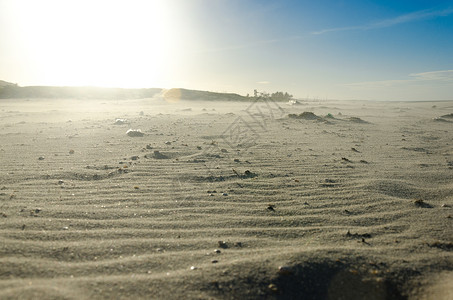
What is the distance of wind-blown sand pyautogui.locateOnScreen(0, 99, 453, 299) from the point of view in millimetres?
1649

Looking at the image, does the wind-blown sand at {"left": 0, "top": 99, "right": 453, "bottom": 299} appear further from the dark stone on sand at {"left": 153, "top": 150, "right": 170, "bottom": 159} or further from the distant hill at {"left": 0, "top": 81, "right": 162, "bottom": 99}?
the distant hill at {"left": 0, "top": 81, "right": 162, "bottom": 99}

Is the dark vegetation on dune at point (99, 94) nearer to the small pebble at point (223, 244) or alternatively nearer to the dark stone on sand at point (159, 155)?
the dark stone on sand at point (159, 155)

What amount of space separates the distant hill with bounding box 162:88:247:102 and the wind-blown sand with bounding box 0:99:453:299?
23846 mm

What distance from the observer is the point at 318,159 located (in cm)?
452

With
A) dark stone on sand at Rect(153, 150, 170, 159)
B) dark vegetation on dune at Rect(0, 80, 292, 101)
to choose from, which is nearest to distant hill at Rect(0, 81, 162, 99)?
dark vegetation on dune at Rect(0, 80, 292, 101)

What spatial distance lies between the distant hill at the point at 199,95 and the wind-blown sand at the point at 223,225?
2385 centimetres

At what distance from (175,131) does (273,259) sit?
18.9ft

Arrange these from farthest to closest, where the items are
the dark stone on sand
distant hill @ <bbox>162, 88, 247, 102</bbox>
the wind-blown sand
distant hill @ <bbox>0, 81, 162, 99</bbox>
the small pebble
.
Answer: distant hill @ <bbox>162, 88, 247, 102</bbox> → distant hill @ <bbox>0, 81, 162, 99</bbox> → the dark stone on sand → the small pebble → the wind-blown sand

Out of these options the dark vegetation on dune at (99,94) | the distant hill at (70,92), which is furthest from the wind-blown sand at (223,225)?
the distant hill at (70,92)

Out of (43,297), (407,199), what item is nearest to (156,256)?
(43,297)

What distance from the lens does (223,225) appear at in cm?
238

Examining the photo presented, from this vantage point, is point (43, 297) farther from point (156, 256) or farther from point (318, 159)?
point (318, 159)

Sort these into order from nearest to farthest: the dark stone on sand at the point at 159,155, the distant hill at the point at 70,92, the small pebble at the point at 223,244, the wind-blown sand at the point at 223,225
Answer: the wind-blown sand at the point at 223,225 < the small pebble at the point at 223,244 < the dark stone on sand at the point at 159,155 < the distant hill at the point at 70,92

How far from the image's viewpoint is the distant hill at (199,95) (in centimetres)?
2814
